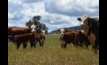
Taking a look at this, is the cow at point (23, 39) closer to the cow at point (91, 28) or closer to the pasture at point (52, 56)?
the pasture at point (52, 56)

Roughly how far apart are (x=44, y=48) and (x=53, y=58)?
35.2 inches

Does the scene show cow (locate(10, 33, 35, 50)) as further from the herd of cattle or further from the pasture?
the pasture

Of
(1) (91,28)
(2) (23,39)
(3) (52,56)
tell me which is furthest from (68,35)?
(3) (52,56)

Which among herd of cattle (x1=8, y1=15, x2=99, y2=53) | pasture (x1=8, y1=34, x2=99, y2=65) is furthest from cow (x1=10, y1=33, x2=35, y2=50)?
pasture (x1=8, y1=34, x2=99, y2=65)

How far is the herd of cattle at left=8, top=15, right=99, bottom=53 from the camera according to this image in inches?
253

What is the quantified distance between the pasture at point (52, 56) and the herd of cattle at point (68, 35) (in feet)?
0.93

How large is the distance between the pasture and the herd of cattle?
28cm

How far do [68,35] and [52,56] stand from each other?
1.76 m

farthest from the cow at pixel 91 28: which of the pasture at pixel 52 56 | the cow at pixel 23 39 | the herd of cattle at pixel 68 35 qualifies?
the cow at pixel 23 39

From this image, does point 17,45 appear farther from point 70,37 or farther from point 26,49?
point 70,37

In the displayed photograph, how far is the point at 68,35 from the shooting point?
7.19m

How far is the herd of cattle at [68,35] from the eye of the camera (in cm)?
644

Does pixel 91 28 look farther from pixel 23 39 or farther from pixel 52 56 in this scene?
pixel 23 39

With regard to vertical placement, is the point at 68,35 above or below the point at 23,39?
above
